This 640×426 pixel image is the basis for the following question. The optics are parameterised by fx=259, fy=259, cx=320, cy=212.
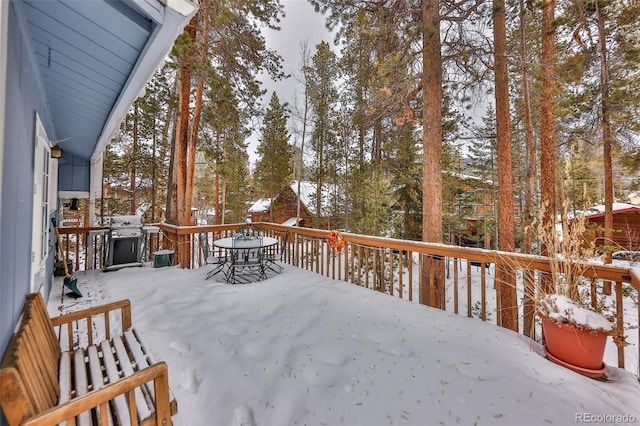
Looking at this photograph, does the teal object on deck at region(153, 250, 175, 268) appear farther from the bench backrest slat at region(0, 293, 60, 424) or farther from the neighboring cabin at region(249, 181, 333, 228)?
the neighboring cabin at region(249, 181, 333, 228)

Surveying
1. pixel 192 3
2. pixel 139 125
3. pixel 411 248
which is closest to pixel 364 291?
pixel 411 248

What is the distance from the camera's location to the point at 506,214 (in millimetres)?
4719

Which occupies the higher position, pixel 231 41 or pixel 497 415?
pixel 231 41

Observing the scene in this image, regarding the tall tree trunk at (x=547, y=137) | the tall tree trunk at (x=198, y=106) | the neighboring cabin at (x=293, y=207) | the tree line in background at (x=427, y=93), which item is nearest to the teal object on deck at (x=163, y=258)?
the tree line in background at (x=427, y=93)

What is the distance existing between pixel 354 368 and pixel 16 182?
2606 mm

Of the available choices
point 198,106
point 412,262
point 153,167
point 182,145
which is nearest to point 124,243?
point 182,145

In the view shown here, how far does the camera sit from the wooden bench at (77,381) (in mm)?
1032

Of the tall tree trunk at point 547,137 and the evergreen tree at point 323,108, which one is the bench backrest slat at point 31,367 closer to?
the tall tree trunk at point 547,137

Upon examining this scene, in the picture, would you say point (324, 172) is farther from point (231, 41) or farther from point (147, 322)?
point (147, 322)

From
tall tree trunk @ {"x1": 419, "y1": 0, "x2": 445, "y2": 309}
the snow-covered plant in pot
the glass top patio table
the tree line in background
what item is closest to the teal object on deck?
the tree line in background

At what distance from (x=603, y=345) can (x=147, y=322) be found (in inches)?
169

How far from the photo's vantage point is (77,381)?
1.54 m

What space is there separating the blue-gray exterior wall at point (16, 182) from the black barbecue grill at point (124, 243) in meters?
3.59

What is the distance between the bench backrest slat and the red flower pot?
10.8 feet
